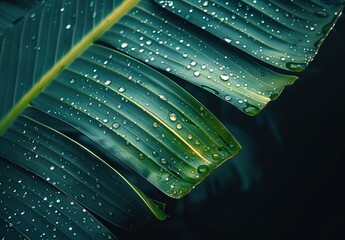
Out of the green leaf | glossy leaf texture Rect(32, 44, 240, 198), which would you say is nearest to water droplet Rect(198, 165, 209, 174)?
glossy leaf texture Rect(32, 44, 240, 198)

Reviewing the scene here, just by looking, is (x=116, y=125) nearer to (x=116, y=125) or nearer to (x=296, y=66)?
(x=116, y=125)

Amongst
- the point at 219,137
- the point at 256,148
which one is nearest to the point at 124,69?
the point at 219,137

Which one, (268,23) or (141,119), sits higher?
(268,23)

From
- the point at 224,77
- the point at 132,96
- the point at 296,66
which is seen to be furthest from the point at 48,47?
the point at 296,66

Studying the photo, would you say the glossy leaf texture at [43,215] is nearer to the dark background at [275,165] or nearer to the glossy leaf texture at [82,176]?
the glossy leaf texture at [82,176]

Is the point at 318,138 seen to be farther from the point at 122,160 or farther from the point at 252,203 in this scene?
the point at 122,160

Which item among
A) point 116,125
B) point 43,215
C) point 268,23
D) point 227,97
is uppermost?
point 268,23

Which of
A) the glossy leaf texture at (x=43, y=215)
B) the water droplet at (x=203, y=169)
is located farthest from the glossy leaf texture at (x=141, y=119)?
the glossy leaf texture at (x=43, y=215)

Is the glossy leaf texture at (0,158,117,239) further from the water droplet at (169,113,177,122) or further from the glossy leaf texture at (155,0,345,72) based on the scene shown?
the glossy leaf texture at (155,0,345,72)
